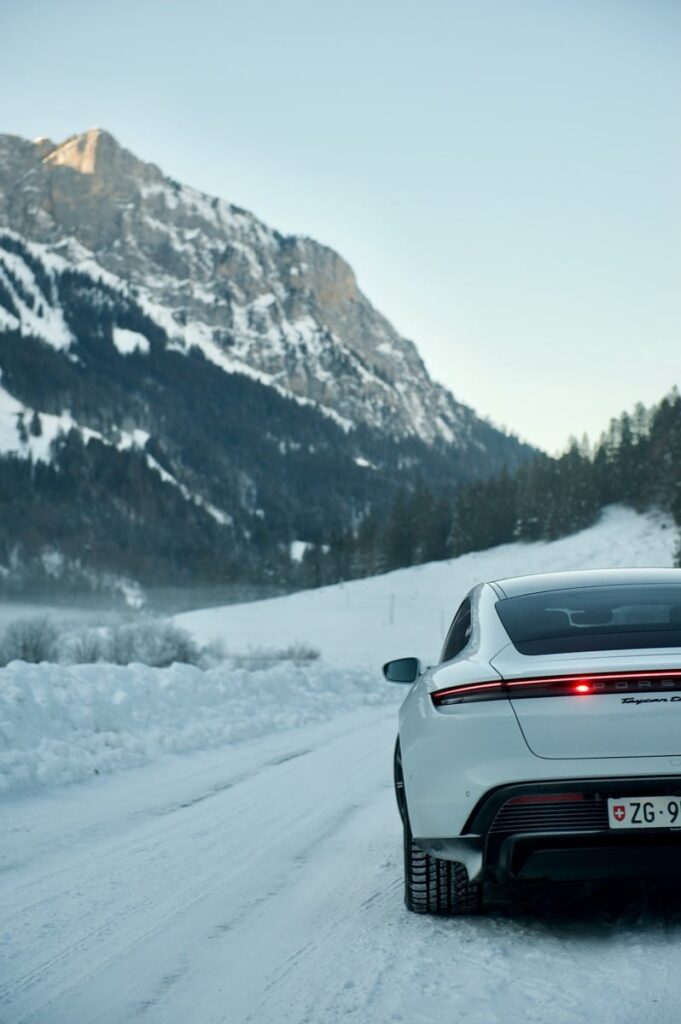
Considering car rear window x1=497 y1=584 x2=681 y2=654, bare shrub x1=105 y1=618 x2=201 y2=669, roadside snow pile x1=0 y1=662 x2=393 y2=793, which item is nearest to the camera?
car rear window x1=497 y1=584 x2=681 y2=654

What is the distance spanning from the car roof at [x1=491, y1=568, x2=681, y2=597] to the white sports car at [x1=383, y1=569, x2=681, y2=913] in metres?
0.63

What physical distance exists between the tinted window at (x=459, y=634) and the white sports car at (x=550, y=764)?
53 cm

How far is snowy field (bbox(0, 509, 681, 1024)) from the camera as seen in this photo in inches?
130

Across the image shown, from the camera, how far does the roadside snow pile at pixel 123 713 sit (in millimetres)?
8883

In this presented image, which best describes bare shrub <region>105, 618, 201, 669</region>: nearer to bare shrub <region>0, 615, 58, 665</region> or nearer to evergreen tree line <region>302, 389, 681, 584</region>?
bare shrub <region>0, 615, 58, 665</region>

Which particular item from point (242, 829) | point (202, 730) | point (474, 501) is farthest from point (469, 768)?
point (474, 501)

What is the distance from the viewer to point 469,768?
3889mm

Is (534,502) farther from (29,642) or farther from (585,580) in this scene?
(585,580)

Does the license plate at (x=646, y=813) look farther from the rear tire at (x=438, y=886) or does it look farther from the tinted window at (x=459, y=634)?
the tinted window at (x=459, y=634)

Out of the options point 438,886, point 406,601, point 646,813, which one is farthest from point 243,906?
point 406,601

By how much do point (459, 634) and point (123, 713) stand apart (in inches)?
282

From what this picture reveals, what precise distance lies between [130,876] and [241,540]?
457ft

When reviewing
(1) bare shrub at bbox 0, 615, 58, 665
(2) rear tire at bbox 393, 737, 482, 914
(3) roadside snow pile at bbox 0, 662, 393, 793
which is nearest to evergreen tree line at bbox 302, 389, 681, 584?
(1) bare shrub at bbox 0, 615, 58, 665

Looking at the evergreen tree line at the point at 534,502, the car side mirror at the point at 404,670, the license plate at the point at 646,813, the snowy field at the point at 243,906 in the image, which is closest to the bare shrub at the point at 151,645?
the snowy field at the point at 243,906
